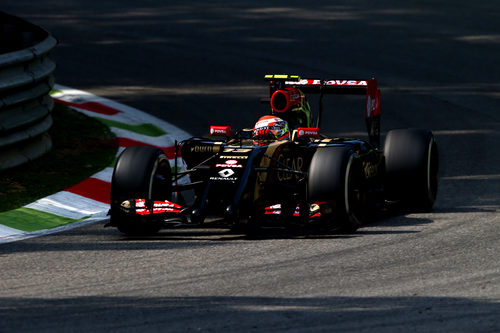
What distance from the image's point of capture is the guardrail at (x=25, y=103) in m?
12.0

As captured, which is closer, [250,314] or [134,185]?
[250,314]

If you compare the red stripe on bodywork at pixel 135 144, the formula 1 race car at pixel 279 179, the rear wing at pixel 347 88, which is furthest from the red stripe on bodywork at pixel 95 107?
the formula 1 race car at pixel 279 179

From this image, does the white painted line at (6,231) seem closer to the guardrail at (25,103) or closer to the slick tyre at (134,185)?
the slick tyre at (134,185)

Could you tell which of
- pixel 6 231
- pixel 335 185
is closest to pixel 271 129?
pixel 335 185

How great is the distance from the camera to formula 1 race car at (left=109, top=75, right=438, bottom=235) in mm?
9547

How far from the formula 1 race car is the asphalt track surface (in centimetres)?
23

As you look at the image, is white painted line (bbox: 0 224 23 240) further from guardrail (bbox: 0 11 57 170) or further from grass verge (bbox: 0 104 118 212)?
guardrail (bbox: 0 11 57 170)

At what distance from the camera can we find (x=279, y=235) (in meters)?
9.70

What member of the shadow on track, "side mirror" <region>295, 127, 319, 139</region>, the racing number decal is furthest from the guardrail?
the shadow on track

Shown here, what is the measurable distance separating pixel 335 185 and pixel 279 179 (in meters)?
0.75

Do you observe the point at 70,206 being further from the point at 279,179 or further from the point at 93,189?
the point at 279,179

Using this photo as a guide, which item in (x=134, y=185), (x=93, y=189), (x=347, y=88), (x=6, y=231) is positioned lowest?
(x=93, y=189)

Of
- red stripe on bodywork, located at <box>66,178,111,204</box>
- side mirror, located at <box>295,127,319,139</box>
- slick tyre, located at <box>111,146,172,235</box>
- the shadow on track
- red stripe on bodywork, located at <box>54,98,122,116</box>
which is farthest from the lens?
red stripe on bodywork, located at <box>54,98,122,116</box>

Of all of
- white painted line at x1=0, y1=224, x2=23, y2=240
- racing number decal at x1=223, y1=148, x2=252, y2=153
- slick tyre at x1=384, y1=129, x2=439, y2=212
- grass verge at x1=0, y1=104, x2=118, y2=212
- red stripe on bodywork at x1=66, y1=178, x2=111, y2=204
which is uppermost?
racing number decal at x1=223, y1=148, x2=252, y2=153
